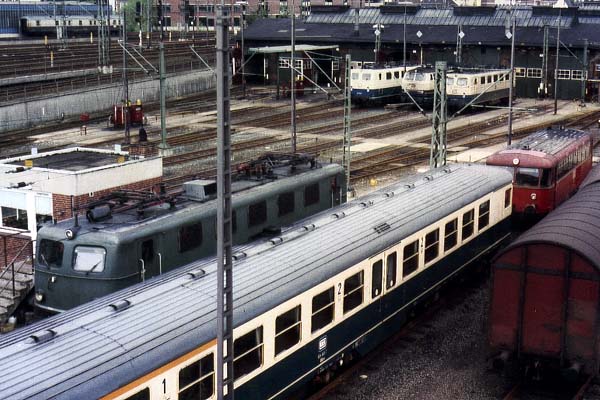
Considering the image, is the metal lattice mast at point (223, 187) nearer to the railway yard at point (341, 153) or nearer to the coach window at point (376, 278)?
the railway yard at point (341, 153)

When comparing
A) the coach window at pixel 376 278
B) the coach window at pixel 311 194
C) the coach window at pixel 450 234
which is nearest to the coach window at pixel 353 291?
the coach window at pixel 376 278

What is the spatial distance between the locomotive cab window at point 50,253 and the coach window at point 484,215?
11.8 meters

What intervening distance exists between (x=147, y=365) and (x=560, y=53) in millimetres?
64705

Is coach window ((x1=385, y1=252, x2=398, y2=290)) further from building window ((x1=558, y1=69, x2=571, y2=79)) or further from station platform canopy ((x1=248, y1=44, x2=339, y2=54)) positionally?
building window ((x1=558, y1=69, x2=571, y2=79))

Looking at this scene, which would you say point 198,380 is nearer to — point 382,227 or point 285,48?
point 382,227

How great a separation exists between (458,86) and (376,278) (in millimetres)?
46350

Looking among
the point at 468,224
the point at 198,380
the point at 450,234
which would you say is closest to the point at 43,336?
the point at 198,380

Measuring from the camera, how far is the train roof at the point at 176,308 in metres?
11.3

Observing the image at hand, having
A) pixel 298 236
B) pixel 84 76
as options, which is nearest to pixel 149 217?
pixel 298 236

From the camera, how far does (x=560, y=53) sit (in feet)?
232

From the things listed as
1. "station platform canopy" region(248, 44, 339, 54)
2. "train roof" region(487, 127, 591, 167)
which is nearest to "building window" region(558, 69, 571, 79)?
"station platform canopy" region(248, 44, 339, 54)

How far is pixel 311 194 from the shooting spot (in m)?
24.7

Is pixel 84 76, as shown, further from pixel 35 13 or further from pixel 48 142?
pixel 35 13

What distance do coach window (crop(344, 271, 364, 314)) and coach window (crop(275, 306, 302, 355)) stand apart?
6.02 feet
